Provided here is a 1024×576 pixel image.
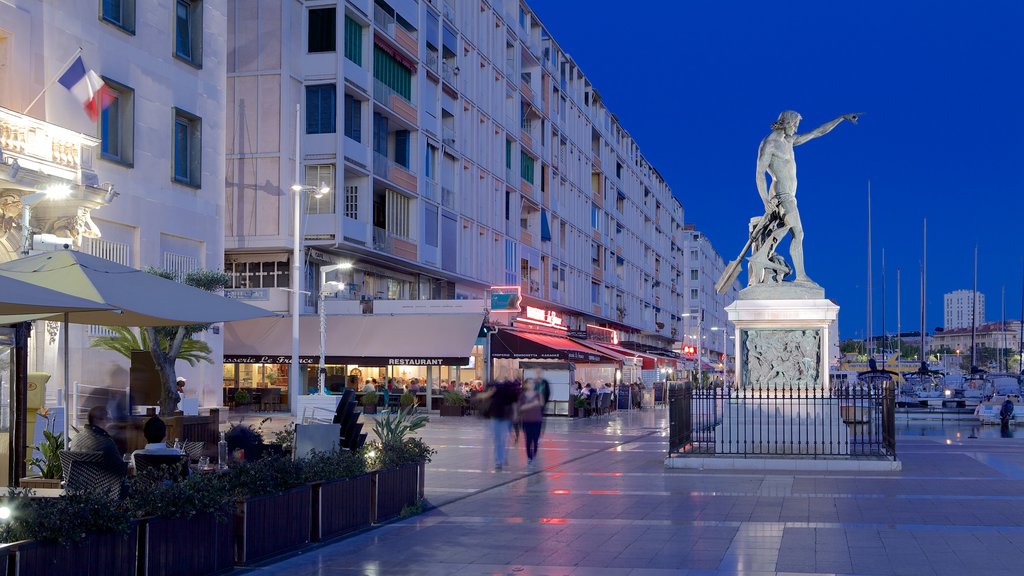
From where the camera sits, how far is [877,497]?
48.8 ft

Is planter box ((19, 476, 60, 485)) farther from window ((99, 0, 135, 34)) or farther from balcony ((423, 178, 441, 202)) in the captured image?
balcony ((423, 178, 441, 202))

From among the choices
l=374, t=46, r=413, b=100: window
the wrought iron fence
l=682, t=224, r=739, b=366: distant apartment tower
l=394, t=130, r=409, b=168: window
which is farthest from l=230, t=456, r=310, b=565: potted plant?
l=682, t=224, r=739, b=366: distant apartment tower

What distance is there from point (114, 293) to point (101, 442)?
141 cm

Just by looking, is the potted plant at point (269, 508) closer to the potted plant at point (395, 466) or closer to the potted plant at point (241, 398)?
the potted plant at point (395, 466)

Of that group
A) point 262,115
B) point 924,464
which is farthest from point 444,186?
point 924,464

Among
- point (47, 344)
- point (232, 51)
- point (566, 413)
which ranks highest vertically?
point (232, 51)

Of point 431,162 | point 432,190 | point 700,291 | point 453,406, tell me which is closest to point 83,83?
point 453,406

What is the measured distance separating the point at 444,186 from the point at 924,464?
102 ft

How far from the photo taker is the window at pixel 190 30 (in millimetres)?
27141

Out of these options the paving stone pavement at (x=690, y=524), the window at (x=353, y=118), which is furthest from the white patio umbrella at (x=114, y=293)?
the window at (x=353, y=118)

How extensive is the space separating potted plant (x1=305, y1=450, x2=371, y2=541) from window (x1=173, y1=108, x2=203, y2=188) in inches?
663

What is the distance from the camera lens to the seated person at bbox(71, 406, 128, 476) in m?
9.25

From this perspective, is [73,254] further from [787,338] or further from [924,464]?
[924,464]

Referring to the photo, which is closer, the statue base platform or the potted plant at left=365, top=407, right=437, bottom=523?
the potted plant at left=365, top=407, right=437, bottom=523
